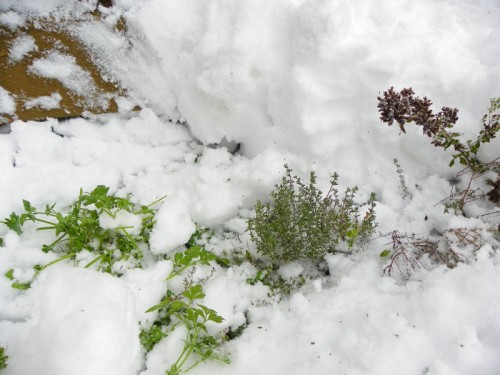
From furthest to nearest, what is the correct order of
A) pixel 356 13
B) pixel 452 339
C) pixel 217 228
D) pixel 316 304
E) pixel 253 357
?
1. pixel 217 228
2. pixel 356 13
3. pixel 316 304
4. pixel 253 357
5. pixel 452 339

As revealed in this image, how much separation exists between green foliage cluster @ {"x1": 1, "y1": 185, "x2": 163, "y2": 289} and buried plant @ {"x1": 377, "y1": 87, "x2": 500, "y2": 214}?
1.48m

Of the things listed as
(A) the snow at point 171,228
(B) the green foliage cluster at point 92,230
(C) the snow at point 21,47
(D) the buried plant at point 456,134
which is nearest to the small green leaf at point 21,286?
(B) the green foliage cluster at point 92,230

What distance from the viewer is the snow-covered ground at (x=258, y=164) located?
1.80m

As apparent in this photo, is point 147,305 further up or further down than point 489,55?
further down

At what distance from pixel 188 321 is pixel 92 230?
2.59 feet

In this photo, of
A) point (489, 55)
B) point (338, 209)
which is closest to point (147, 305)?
point (338, 209)

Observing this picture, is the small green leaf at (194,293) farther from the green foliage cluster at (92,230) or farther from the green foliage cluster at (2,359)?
the green foliage cluster at (2,359)

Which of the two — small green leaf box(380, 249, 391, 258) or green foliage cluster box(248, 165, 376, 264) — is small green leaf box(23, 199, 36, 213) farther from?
small green leaf box(380, 249, 391, 258)

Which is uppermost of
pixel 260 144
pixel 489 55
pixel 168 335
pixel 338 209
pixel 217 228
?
pixel 489 55

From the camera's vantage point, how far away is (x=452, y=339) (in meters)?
1.78

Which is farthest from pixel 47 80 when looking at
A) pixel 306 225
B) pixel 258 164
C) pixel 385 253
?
pixel 385 253

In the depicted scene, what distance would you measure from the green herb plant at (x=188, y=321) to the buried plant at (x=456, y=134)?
1279mm

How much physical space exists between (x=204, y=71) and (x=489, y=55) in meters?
1.68

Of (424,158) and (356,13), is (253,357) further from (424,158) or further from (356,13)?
(356,13)
